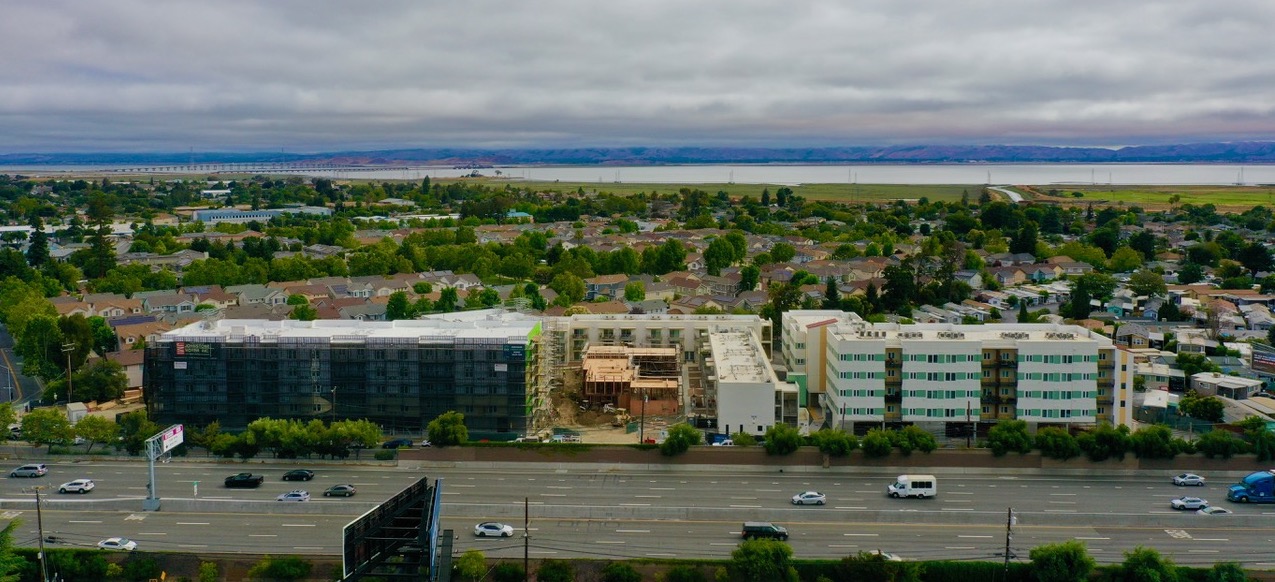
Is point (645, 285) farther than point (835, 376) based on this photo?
Yes

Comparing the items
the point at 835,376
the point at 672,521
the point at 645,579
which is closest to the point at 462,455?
the point at 672,521

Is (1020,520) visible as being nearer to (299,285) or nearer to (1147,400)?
(1147,400)

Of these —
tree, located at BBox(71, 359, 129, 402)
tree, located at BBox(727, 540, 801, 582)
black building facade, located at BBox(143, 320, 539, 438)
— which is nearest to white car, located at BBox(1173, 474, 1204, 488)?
tree, located at BBox(727, 540, 801, 582)

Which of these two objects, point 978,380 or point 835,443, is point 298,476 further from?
point 978,380

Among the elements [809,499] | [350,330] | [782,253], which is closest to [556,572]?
[809,499]

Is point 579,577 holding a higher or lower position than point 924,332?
lower

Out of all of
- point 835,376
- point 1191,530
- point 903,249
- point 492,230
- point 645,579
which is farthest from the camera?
point 492,230

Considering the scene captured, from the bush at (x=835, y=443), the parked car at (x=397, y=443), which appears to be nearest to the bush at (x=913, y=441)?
the bush at (x=835, y=443)

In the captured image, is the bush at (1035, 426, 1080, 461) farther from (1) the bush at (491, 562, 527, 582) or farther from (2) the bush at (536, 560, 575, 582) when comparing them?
(1) the bush at (491, 562, 527, 582)
